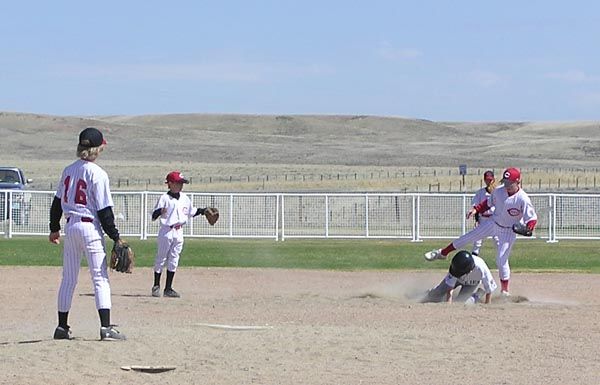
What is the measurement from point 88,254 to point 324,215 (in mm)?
22753

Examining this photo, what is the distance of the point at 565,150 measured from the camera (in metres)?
112

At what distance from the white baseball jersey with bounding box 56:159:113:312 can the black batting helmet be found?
5.79 metres

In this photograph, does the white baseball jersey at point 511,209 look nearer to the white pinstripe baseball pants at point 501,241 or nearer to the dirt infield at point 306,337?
the white pinstripe baseball pants at point 501,241

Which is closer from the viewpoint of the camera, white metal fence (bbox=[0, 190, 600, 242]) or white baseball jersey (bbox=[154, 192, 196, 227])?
white baseball jersey (bbox=[154, 192, 196, 227])

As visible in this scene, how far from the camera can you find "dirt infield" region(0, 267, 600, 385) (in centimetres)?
1065

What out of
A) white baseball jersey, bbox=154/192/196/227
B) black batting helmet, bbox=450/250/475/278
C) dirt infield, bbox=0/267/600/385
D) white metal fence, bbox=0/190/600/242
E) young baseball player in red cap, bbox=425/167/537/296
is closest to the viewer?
dirt infield, bbox=0/267/600/385

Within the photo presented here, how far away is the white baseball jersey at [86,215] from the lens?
11664 mm

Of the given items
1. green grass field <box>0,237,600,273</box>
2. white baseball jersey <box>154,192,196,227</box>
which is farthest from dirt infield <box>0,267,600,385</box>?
green grass field <box>0,237,600,273</box>

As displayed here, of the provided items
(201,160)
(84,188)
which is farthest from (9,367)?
(201,160)

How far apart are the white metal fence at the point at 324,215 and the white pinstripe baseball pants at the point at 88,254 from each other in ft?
69.5

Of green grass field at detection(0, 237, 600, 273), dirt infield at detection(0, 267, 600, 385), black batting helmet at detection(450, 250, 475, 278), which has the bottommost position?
green grass field at detection(0, 237, 600, 273)

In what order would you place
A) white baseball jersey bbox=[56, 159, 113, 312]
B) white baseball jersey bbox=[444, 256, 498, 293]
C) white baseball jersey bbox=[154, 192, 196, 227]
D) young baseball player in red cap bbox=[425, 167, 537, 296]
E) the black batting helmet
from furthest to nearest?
white baseball jersey bbox=[154, 192, 196, 227] → young baseball player in red cap bbox=[425, 167, 537, 296] → white baseball jersey bbox=[444, 256, 498, 293] → the black batting helmet → white baseball jersey bbox=[56, 159, 113, 312]

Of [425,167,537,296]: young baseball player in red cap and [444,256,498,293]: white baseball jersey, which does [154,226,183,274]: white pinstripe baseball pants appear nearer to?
[425,167,537,296]: young baseball player in red cap

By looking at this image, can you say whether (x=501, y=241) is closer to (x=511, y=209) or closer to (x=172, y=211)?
(x=511, y=209)
